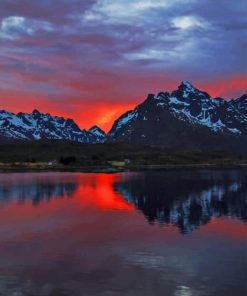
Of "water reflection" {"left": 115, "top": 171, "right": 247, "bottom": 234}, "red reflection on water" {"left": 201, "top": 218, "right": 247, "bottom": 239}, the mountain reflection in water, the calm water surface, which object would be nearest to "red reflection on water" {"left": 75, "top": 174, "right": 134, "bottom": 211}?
the mountain reflection in water

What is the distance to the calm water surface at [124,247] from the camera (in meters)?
27.5

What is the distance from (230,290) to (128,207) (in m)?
39.8

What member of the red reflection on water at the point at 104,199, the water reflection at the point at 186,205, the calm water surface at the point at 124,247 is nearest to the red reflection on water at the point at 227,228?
the calm water surface at the point at 124,247

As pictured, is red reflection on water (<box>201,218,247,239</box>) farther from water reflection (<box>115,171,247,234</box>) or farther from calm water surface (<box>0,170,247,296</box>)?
water reflection (<box>115,171,247,234</box>)

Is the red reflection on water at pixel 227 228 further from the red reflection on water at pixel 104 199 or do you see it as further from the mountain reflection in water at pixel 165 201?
the red reflection on water at pixel 104 199

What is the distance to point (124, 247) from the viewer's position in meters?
38.4

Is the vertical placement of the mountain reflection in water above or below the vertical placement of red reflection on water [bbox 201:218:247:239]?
above

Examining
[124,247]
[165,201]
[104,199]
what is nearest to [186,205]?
[165,201]

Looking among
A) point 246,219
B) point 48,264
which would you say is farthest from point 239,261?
point 246,219

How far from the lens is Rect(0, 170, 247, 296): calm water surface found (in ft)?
90.1

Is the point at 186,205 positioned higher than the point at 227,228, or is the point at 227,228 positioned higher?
the point at 186,205

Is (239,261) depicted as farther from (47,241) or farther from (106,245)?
(47,241)

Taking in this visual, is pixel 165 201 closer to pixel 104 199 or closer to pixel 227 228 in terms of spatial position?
pixel 104 199

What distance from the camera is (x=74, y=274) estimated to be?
2962 centimetres
